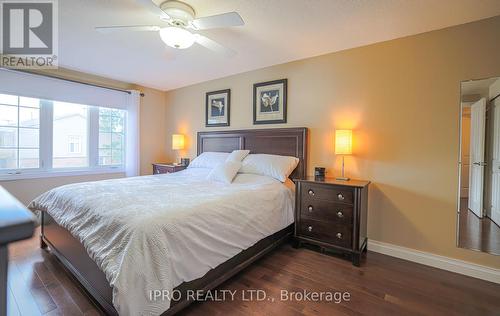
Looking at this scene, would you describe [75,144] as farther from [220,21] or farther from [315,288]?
[315,288]

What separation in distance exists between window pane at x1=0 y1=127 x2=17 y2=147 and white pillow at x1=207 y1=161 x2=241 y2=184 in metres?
2.79

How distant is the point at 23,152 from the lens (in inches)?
129

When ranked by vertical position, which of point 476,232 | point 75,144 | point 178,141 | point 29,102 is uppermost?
point 29,102

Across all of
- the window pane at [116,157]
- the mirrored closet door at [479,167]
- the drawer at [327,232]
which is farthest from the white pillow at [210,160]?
the mirrored closet door at [479,167]

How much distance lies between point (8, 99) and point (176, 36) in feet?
9.49

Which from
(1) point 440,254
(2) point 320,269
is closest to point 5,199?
(2) point 320,269

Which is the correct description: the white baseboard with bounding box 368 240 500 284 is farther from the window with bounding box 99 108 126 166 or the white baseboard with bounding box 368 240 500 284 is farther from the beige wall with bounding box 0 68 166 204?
the window with bounding box 99 108 126 166

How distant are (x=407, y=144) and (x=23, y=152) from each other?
4924mm

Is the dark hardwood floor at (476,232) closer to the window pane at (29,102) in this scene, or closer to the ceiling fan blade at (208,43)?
the ceiling fan blade at (208,43)

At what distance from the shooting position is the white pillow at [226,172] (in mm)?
2783

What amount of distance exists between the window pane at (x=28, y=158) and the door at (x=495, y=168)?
547cm

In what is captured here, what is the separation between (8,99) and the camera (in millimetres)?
3148

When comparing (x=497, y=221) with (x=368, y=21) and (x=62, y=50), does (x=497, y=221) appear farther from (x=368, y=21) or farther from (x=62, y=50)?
(x=62, y=50)

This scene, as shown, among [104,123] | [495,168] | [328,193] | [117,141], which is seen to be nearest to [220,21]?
[328,193]
